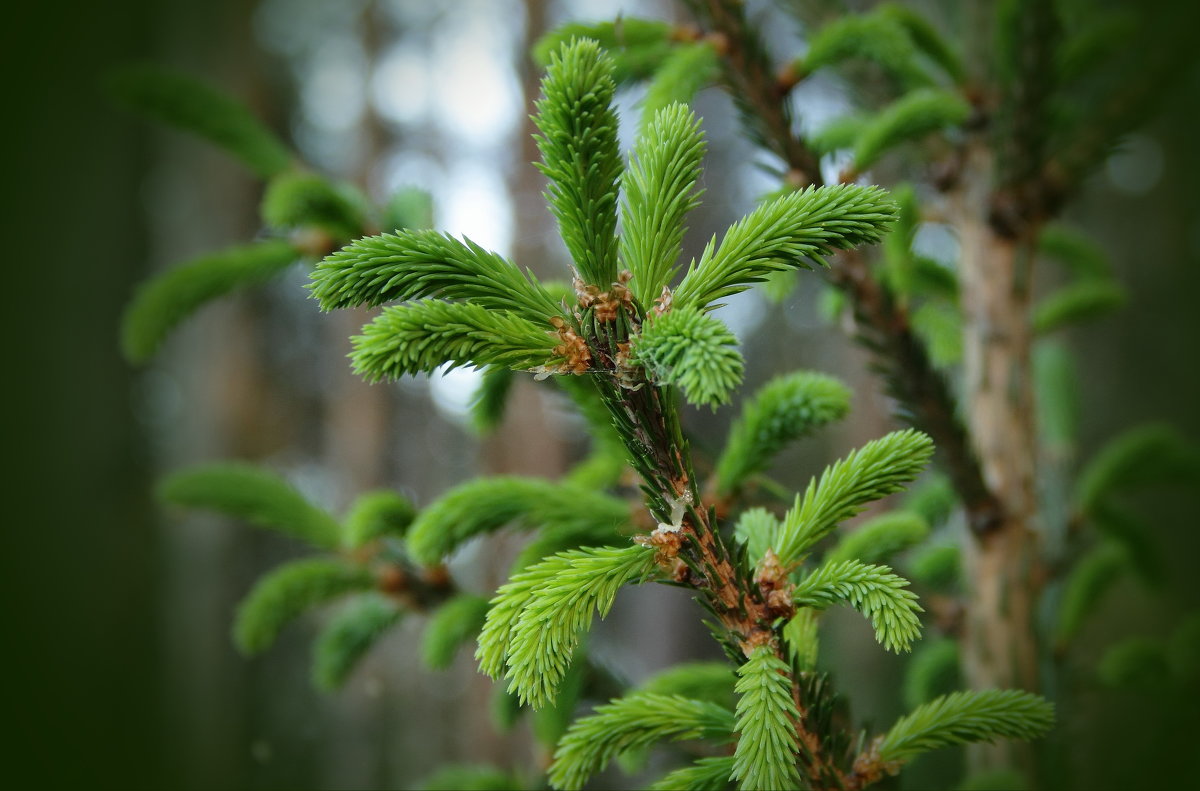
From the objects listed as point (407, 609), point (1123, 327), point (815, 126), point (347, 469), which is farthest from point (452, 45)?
point (407, 609)

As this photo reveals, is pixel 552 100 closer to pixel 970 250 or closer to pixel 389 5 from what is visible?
pixel 970 250

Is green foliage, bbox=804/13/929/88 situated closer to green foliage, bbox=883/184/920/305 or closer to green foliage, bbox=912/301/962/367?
green foliage, bbox=883/184/920/305

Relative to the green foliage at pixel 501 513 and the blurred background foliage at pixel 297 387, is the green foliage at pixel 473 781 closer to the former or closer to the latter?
the blurred background foliage at pixel 297 387

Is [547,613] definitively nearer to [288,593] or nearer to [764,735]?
[764,735]

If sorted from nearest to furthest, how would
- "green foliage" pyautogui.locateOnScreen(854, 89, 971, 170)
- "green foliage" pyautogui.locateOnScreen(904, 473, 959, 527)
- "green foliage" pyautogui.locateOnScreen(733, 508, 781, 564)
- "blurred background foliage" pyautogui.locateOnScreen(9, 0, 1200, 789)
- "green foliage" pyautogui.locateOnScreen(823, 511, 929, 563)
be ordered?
1. "green foliage" pyautogui.locateOnScreen(733, 508, 781, 564)
2. "green foliage" pyautogui.locateOnScreen(823, 511, 929, 563)
3. "green foliage" pyautogui.locateOnScreen(854, 89, 971, 170)
4. "green foliage" pyautogui.locateOnScreen(904, 473, 959, 527)
5. "blurred background foliage" pyautogui.locateOnScreen(9, 0, 1200, 789)

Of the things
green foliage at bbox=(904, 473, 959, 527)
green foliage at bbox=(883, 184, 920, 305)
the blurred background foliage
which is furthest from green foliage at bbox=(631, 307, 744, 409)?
green foliage at bbox=(904, 473, 959, 527)

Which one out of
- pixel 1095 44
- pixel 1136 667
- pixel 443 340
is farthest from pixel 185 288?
pixel 1136 667
